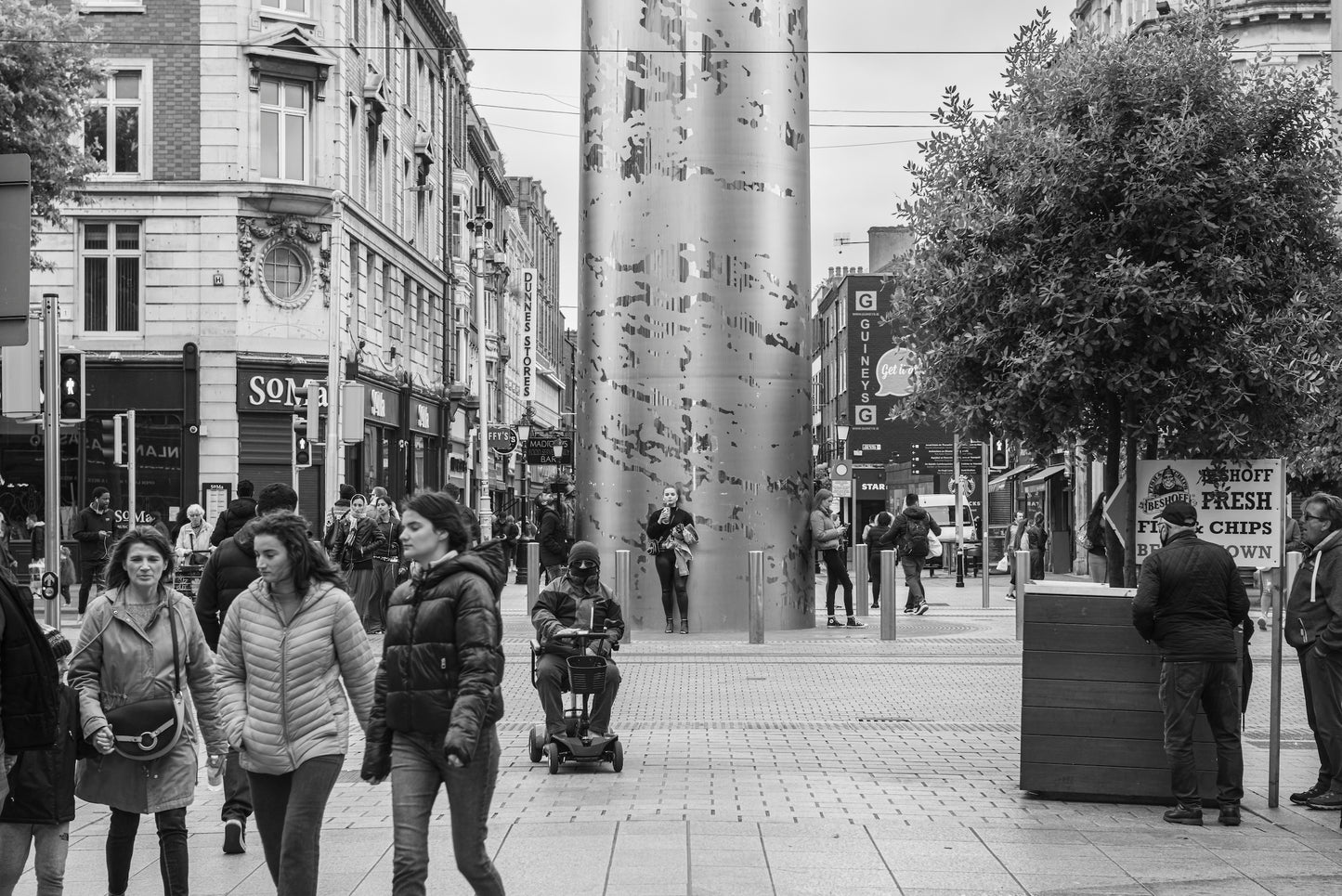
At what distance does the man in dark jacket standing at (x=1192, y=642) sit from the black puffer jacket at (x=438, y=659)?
13.9 ft

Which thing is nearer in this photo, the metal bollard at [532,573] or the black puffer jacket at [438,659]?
the black puffer jacket at [438,659]

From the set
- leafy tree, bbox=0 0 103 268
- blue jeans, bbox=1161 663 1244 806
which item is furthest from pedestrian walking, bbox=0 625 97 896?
leafy tree, bbox=0 0 103 268

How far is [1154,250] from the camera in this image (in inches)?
432

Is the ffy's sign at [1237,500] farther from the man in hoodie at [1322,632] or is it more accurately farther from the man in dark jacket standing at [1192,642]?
the man in dark jacket standing at [1192,642]

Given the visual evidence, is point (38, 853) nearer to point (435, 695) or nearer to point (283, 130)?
point (435, 695)

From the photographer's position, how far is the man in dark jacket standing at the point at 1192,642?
27.9 feet

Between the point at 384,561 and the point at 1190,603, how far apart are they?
1314 cm

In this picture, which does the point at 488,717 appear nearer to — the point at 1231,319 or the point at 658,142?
the point at 1231,319

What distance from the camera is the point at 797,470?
20.4 m

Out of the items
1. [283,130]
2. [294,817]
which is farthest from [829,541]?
[283,130]

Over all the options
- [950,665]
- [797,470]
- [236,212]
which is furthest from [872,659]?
[236,212]

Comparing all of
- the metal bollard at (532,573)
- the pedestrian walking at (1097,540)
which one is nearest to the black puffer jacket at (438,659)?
the pedestrian walking at (1097,540)

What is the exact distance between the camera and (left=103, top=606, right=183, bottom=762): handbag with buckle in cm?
637

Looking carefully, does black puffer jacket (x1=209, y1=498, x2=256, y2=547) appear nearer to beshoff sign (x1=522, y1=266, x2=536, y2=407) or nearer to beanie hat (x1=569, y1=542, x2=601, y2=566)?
beanie hat (x1=569, y1=542, x2=601, y2=566)
